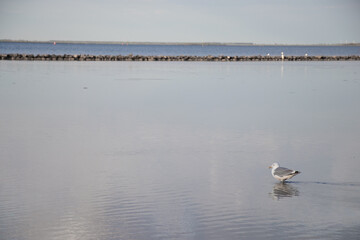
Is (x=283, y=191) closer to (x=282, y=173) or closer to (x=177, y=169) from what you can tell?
(x=282, y=173)

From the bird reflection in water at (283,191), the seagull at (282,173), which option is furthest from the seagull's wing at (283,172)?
the bird reflection in water at (283,191)

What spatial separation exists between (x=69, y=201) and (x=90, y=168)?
257cm

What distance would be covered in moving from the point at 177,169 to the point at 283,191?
257cm

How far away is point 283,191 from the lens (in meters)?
11.6

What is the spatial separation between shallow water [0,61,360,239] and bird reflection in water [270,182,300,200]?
21 millimetres

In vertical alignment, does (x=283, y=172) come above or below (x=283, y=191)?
above

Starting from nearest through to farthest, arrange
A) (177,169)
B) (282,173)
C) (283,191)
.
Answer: (283,191) → (282,173) → (177,169)

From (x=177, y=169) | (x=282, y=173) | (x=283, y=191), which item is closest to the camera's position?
(x=283, y=191)

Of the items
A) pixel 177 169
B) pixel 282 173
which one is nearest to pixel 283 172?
pixel 282 173

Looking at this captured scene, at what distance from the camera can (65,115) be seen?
21344mm

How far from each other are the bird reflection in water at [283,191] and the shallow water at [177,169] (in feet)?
0.07

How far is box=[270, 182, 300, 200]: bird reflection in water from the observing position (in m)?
11.3

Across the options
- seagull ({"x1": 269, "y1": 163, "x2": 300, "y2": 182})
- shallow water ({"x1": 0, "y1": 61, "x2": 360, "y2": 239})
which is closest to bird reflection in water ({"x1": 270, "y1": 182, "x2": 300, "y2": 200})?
shallow water ({"x1": 0, "y1": 61, "x2": 360, "y2": 239})

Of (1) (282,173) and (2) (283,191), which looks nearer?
(2) (283,191)
